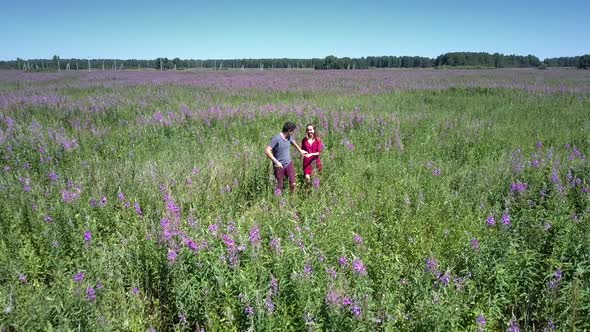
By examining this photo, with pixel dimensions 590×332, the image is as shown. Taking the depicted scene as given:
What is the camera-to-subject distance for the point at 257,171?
266 inches

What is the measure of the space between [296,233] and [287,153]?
90.4 inches

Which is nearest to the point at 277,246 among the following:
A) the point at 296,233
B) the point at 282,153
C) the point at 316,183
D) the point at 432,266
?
the point at 296,233

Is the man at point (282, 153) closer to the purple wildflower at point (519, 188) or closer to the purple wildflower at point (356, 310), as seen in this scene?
the purple wildflower at point (519, 188)

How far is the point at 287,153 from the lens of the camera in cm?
618

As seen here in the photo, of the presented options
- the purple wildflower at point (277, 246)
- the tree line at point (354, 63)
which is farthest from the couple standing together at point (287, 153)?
the tree line at point (354, 63)

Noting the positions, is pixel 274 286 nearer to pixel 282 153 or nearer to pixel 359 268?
pixel 359 268

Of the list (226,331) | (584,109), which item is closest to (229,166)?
(226,331)

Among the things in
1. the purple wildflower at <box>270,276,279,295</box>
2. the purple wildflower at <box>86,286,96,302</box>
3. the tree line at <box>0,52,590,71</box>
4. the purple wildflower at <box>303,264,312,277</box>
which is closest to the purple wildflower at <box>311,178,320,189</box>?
the purple wildflower at <box>303,264,312,277</box>

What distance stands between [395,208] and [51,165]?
6181mm

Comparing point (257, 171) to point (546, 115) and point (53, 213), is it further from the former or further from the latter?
point (546, 115)

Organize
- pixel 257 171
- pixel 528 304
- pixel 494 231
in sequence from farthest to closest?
1. pixel 257 171
2. pixel 494 231
3. pixel 528 304

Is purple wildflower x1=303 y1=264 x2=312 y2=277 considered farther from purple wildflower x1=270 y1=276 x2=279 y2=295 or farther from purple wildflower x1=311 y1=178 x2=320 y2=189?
purple wildflower x1=311 y1=178 x2=320 y2=189

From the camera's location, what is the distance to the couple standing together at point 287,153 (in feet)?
19.9

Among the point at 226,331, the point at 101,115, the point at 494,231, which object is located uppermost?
the point at 101,115
